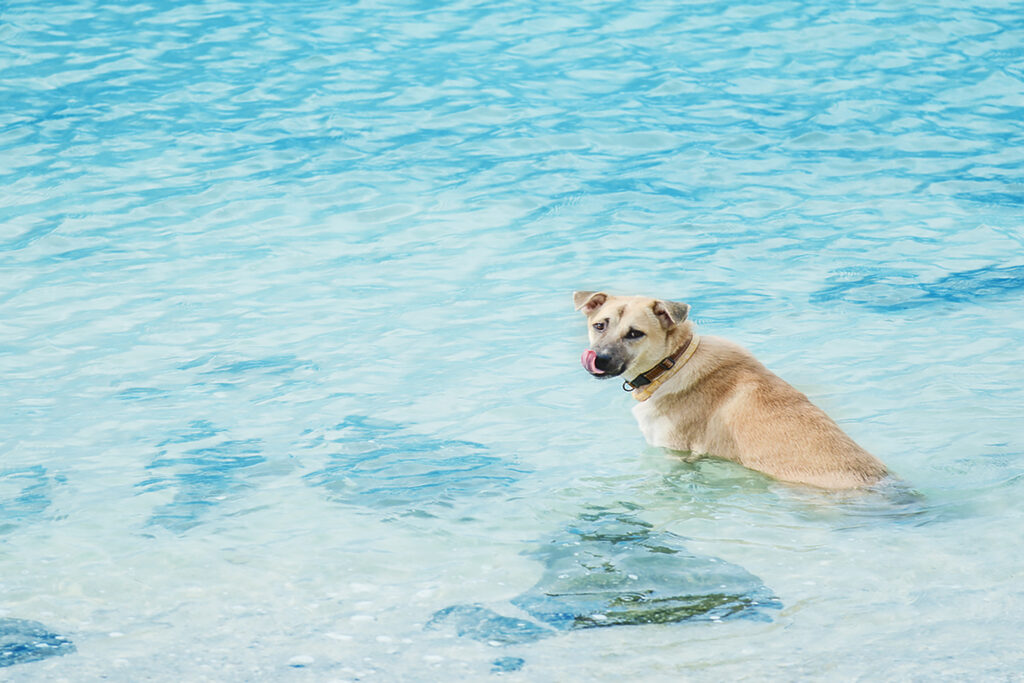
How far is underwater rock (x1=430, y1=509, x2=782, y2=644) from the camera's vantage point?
15.6 feet

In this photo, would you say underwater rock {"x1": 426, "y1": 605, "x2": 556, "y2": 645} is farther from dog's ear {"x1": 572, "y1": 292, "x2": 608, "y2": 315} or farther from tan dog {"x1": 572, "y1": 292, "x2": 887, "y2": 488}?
dog's ear {"x1": 572, "y1": 292, "x2": 608, "y2": 315}

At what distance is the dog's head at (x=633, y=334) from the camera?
6012mm

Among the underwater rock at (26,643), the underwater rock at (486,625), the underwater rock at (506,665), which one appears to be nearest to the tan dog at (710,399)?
the underwater rock at (486,625)

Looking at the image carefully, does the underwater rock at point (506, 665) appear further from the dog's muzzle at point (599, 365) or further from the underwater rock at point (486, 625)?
the dog's muzzle at point (599, 365)

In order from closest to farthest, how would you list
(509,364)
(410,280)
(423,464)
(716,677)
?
(716,677) < (423,464) < (509,364) < (410,280)

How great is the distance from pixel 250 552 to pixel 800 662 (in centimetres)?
255

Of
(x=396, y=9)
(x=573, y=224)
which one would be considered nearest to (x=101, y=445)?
(x=573, y=224)

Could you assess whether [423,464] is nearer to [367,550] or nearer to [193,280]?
[367,550]

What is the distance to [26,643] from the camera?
4695mm

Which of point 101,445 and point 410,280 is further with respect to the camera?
point 410,280

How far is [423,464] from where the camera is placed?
6684 millimetres

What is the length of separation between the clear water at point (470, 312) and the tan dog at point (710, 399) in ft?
0.50

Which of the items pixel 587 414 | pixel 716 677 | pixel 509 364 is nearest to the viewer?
pixel 716 677

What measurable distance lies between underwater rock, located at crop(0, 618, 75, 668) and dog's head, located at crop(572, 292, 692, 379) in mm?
2698
